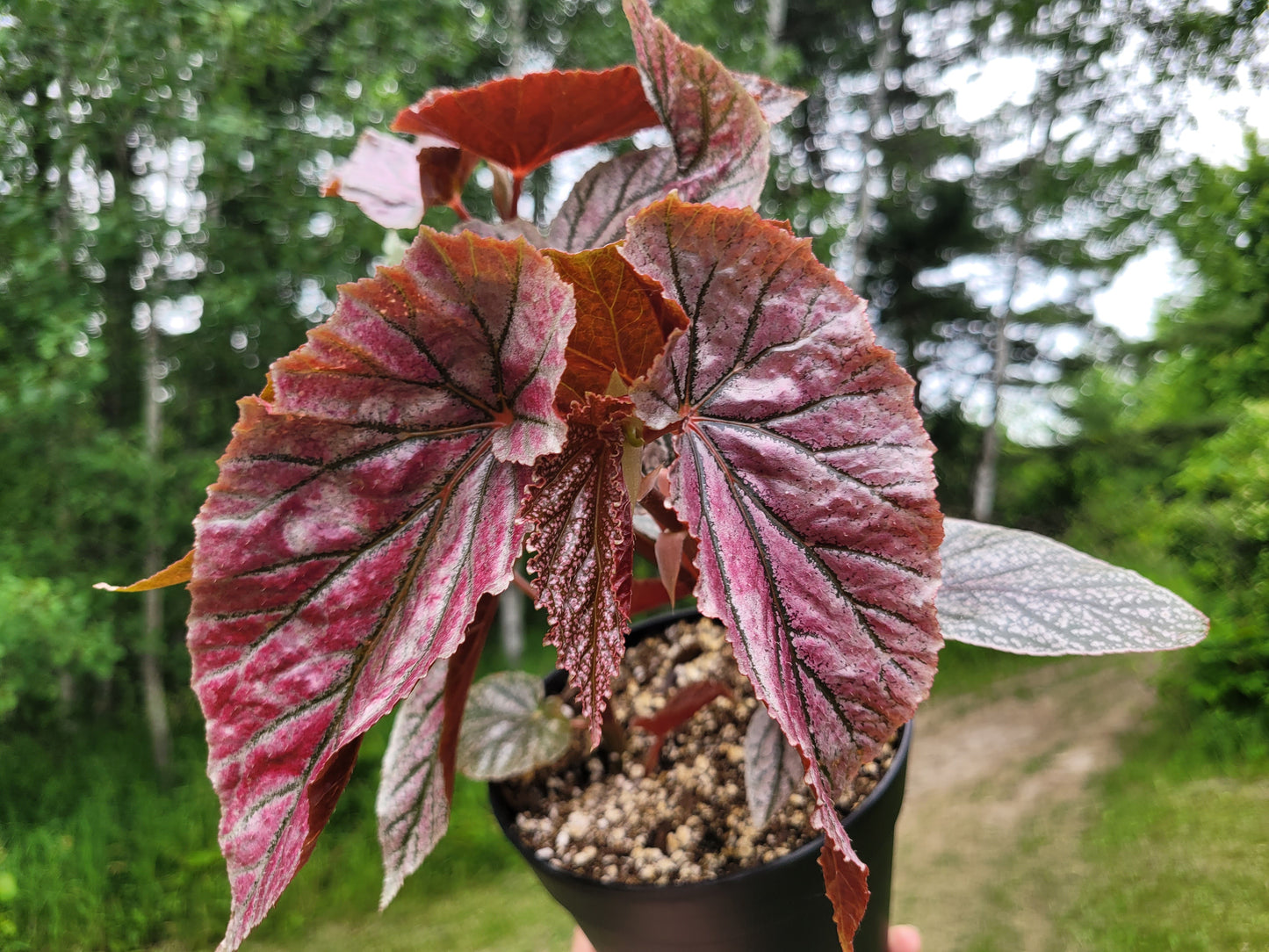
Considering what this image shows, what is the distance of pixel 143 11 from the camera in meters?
2.02

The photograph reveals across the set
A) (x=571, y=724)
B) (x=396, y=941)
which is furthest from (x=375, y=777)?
(x=571, y=724)

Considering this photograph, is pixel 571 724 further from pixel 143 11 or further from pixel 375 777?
pixel 143 11

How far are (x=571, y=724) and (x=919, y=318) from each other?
4.80 m

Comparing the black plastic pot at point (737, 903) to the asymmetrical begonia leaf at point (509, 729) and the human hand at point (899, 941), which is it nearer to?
the asymmetrical begonia leaf at point (509, 729)

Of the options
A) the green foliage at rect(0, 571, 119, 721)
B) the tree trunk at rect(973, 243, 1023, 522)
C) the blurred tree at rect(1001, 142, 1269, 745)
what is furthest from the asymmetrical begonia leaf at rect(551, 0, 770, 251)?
the tree trunk at rect(973, 243, 1023, 522)

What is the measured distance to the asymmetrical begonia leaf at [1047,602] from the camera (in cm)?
42

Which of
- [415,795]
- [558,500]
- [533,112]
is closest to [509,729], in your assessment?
[415,795]

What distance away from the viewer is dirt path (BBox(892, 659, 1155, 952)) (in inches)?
59.2


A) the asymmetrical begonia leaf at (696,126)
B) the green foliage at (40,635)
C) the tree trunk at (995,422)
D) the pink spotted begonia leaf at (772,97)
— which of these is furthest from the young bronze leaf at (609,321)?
the tree trunk at (995,422)

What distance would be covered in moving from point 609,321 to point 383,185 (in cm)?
26

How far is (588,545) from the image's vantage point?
330 mm

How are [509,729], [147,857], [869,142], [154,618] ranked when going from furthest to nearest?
[869,142] → [154,618] → [147,857] → [509,729]

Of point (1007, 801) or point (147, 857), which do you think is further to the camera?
point (1007, 801)

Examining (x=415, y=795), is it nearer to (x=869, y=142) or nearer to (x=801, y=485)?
(x=801, y=485)
